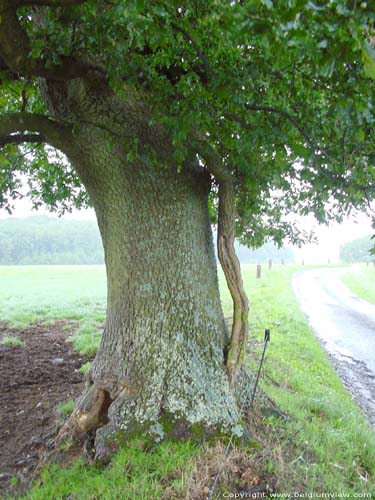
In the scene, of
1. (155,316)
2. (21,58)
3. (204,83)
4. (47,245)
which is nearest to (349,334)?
(155,316)

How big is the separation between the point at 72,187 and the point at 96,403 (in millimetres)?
4402

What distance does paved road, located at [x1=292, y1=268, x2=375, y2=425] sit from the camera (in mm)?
5996

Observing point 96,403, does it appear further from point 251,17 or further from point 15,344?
point 15,344

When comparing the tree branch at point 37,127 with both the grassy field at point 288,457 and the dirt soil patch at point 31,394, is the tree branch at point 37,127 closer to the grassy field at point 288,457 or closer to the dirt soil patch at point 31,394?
the grassy field at point 288,457

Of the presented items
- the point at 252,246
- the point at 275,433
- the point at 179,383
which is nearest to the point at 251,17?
the point at 179,383

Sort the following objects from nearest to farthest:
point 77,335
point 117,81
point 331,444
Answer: point 117,81 < point 331,444 < point 77,335

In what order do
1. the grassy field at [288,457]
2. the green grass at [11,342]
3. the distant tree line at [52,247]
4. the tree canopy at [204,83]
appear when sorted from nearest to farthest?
the tree canopy at [204,83]
the grassy field at [288,457]
the green grass at [11,342]
the distant tree line at [52,247]

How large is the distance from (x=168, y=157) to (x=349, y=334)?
756 cm

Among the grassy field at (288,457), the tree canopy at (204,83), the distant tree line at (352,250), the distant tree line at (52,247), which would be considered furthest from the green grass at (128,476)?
the distant tree line at (352,250)

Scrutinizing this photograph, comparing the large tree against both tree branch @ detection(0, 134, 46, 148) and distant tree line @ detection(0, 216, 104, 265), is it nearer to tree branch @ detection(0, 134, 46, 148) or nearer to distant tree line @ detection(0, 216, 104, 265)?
tree branch @ detection(0, 134, 46, 148)

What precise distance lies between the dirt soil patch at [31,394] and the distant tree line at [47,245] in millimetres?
64319

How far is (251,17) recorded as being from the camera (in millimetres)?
1453

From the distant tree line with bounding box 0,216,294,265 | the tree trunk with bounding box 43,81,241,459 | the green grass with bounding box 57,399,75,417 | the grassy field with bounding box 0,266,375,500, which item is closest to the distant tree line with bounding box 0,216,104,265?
the distant tree line with bounding box 0,216,294,265

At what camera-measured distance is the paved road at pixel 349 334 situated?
236 inches
